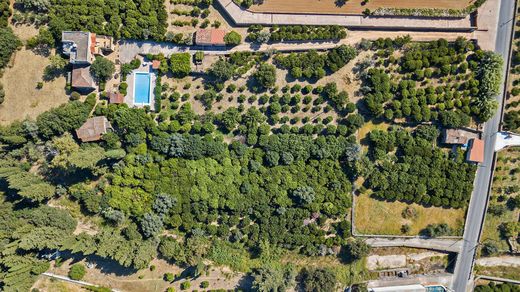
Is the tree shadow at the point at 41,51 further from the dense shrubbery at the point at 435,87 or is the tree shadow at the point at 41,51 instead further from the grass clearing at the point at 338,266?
the grass clearing at the point at 338,266

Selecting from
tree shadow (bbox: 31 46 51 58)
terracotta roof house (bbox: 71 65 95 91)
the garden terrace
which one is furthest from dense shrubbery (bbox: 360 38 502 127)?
tree shadow (bbox: 31 46 51 58)

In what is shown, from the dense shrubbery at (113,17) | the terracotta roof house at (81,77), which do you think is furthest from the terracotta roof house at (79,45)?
the dense shrubbery at (113,17)

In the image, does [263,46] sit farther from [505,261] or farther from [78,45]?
[505,261]

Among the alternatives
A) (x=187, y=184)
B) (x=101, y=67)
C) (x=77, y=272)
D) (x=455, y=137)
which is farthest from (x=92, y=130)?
(x=455, y=137)

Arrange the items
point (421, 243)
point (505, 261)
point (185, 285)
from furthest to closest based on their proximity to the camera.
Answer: point (505, 261) < point (421, 243) < point (185, 285)

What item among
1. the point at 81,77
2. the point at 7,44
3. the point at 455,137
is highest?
the point at 7,44

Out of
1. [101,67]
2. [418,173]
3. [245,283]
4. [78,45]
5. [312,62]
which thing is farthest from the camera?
[245,283]

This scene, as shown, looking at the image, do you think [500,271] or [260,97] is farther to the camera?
[500,271]

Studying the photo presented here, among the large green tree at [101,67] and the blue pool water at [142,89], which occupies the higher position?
the large green tree at [101,67]
